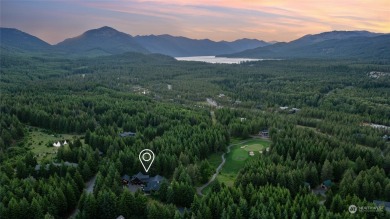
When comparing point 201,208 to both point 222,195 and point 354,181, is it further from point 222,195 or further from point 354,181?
point 354,181

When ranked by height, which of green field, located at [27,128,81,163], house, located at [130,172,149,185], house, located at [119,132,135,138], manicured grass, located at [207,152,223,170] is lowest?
manicured grass, located at [207,152,223,170]

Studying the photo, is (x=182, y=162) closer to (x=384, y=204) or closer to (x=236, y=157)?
(x=236, y=157)

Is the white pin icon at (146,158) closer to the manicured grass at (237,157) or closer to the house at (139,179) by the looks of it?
the house at (139,179)

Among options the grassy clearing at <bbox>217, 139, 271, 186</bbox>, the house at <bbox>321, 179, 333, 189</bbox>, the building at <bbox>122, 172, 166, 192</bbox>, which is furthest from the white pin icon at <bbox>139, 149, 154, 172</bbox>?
the house at <bbox>321, 179, 333, 189</bbox>

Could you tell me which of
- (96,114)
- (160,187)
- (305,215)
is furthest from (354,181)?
(96,114)

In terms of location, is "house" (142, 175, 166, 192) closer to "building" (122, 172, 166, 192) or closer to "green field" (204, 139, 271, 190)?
"building" (122, 172, 166, 192)

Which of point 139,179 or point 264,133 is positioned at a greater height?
point 139,179

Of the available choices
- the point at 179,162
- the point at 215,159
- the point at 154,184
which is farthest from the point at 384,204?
the point at 154,184
